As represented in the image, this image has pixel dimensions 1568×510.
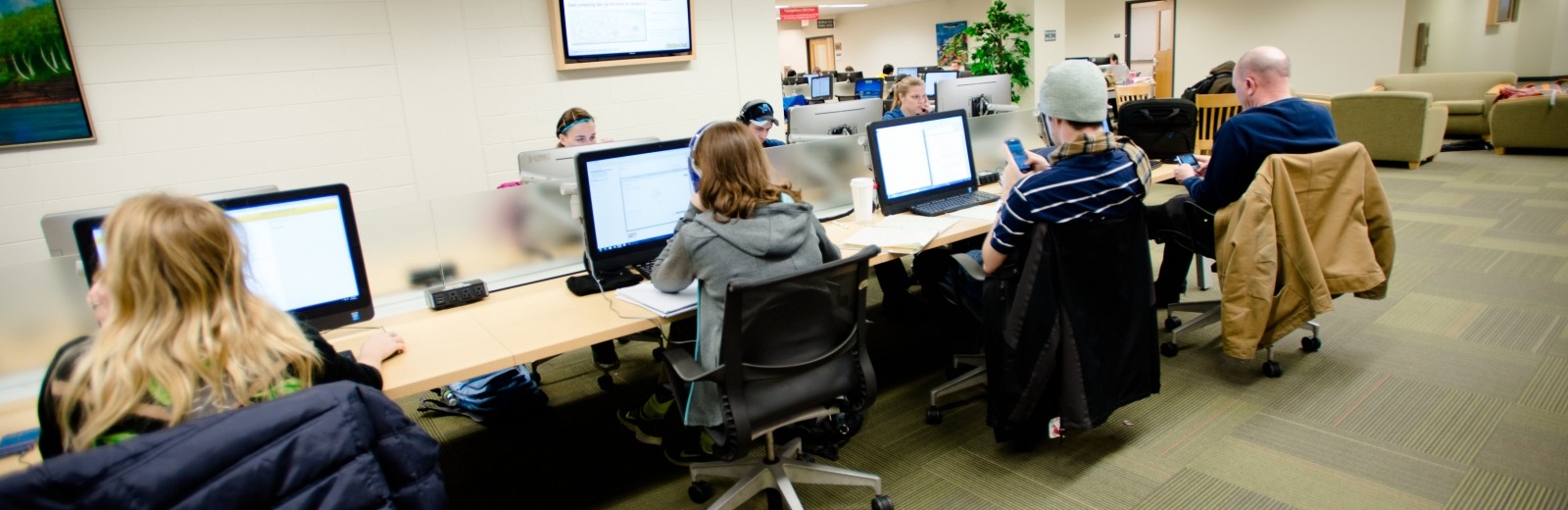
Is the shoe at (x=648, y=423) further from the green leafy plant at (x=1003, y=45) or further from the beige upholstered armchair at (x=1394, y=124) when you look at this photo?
the green leafy plant at (x=1003, y=45)

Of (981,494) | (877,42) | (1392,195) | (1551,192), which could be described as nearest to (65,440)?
(981,494)

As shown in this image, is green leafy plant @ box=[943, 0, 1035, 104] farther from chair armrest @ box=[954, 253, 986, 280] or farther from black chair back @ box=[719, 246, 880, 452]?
black chair back @ box=[719, 246, 880, 452]

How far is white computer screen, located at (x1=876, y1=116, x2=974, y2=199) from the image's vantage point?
3.06m

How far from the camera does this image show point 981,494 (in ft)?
7.54

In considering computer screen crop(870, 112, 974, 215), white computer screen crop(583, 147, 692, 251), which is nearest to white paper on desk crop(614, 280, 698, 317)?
white computer screen crop(583, 147, 692, 251)

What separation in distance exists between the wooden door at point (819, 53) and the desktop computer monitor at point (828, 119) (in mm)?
13106

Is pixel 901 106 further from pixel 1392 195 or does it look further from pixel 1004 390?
pixel 1392 195

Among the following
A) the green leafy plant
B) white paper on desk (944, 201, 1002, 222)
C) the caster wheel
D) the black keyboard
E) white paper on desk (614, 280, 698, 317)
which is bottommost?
the caster wheel

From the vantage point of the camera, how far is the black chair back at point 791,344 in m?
1.81

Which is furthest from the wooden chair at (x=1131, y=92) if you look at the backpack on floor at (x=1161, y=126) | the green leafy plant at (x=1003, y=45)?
the backpack on floor at (x=1161, y=126)

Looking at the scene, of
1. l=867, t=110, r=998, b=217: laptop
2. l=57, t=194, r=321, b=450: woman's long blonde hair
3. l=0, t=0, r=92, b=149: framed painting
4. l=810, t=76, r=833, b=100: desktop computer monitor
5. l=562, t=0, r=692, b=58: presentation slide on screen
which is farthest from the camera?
l=810, t=76, r=833, b=100: desktop computer monitor

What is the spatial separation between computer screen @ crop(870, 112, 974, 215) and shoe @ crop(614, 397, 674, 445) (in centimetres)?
109

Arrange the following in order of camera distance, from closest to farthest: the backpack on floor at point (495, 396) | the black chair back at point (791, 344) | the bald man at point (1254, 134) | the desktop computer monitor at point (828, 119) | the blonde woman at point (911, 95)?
1. the black chair back at point (791, 344)
2. the bald man at point (1254, 134)
3. the backpack on floor at point (495, 396)
4. the desktop computer monitor at point (828, 119)
5. the blonde woman at point (911, 95)

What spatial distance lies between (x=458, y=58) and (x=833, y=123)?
1.98m
